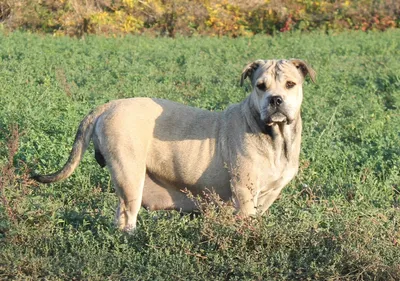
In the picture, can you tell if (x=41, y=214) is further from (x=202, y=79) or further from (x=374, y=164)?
(x=202, y=79)

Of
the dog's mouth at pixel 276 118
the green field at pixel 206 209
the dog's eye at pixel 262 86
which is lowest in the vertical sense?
the green field at pixel 206 209

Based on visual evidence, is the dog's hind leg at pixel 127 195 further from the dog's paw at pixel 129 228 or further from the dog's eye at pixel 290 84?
the dog's eye at pixel 290 84

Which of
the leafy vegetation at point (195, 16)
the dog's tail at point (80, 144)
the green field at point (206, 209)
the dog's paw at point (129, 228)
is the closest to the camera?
the green field at point (206, 209)

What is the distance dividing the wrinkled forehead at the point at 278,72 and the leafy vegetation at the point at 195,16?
75.9 ft

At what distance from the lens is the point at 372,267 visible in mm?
5754

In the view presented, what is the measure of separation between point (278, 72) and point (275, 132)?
0.54 meters

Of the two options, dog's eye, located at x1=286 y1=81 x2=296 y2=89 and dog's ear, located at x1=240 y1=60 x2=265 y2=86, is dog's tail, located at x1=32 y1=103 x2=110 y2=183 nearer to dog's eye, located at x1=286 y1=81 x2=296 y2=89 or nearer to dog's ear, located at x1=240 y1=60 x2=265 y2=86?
dog's ear, located at x1=240 y1=60 x2=265 y2=86

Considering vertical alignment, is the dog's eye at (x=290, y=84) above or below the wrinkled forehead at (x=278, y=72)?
below

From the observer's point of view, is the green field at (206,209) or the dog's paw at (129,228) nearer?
the green field at (206,209)

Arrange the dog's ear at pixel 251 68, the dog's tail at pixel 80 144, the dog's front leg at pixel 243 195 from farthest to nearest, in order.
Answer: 1. the dog's ear at pixel 251 68
2. the dog's tail at pixel 80 144
3. the dog's front leg at pixel 243 195

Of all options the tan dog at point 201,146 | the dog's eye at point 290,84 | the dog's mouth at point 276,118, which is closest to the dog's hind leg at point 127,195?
the tan dog at point 201,146

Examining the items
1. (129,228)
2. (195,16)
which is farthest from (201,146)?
(195,16)

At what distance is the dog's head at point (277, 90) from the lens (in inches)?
272

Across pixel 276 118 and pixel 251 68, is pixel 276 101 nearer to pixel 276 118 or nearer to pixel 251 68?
pixel 276 118
